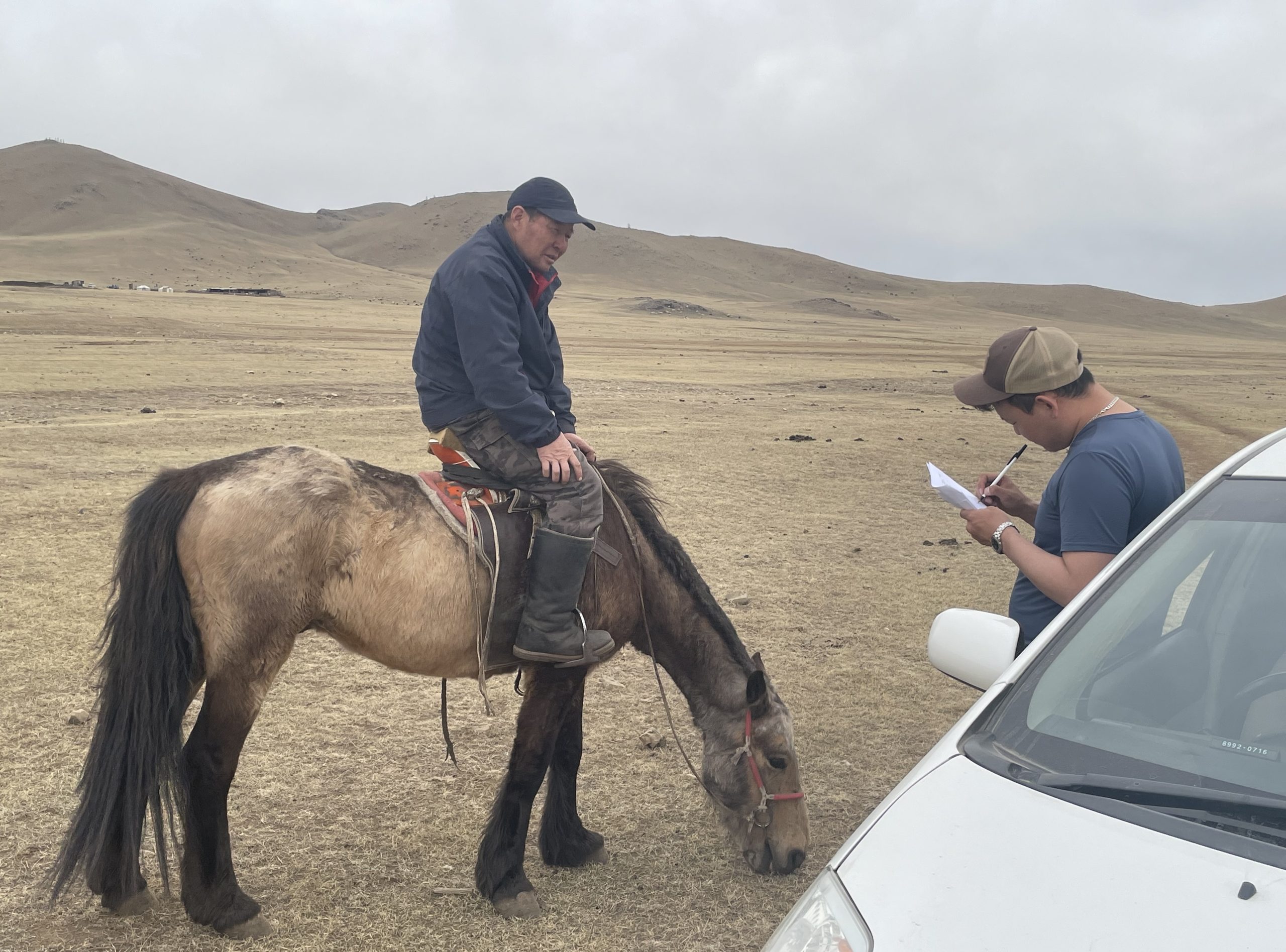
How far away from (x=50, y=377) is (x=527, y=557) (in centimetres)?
1703

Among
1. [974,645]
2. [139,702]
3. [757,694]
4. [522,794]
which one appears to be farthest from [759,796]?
[139,702]

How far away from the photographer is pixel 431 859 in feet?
12.7

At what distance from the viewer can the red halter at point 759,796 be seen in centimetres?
371

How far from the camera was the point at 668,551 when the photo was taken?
389 centimetres

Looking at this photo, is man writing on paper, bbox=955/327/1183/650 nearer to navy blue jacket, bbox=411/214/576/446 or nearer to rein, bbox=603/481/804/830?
rein, bbox=603/481/804/830

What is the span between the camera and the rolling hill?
7531 centimetres

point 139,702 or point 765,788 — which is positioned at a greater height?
point 139,702

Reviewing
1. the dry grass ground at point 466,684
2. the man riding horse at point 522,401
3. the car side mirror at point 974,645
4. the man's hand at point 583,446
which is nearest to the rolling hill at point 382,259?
→ the dry grass ground at point 466,684

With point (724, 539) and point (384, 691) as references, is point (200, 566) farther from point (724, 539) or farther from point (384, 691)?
point (724, 539)

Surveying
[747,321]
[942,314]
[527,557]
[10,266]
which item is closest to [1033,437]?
[527,557]

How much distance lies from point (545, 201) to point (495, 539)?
49.0 inches

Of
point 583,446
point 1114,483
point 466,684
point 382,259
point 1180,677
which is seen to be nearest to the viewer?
point 1180,677

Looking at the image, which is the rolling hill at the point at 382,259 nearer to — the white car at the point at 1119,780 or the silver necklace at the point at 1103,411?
the silver necklace at the point at 1103,411

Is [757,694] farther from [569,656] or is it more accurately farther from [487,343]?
[487,343]
